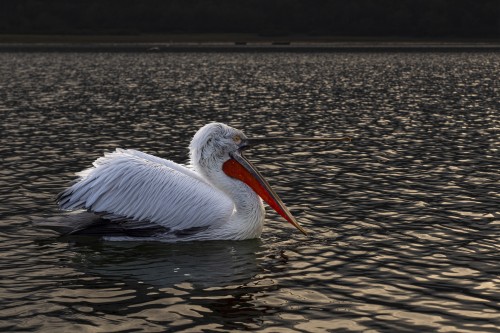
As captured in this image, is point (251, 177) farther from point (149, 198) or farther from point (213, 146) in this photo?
point (149, 198)

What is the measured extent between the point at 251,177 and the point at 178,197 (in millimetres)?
1154

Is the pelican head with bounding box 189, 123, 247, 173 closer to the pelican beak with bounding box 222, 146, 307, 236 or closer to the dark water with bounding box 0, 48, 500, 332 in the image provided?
the pelican beak with bounding box 222, 146, 307, 236

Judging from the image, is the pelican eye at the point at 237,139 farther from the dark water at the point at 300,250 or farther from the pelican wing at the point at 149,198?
the dark water at the point at 300,250

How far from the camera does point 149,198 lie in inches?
453

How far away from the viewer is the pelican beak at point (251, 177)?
1179 cm

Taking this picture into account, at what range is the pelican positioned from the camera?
11.5 meters

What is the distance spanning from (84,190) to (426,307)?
5.17 meters

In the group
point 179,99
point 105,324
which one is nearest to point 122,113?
point 179,99

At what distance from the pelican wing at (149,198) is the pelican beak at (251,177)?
40cm
